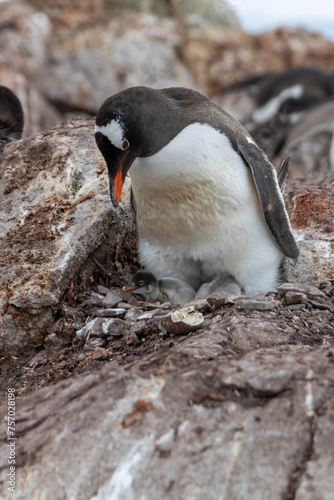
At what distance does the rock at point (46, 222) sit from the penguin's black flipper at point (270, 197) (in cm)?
90

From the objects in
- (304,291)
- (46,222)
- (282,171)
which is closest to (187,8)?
(282,171)

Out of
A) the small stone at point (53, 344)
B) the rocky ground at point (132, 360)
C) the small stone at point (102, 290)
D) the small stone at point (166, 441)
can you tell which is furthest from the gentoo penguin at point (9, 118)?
the small stone at point (166, 441)

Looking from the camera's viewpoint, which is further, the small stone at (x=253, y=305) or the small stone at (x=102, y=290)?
the small stone at (x=102, y=290)

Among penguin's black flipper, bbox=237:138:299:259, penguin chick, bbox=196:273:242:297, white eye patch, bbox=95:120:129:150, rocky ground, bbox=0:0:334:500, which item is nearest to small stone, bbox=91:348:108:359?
rocky ground, bbox=0:0:334:500

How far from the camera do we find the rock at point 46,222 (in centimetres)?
305

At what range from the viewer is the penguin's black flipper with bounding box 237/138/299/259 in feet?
11.1

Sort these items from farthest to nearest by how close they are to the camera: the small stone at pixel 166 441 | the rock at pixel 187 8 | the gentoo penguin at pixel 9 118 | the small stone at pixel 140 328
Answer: the rock at pixel 187 8, the gentoo penguin at pixel 9 118, the small stone at pixel 140 328, the small stone at pixel 166 441

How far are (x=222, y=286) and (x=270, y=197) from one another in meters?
0.62

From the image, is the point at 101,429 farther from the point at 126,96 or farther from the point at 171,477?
the point at 126,96

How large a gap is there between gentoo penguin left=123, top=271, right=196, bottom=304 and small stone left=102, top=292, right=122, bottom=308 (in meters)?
0.15

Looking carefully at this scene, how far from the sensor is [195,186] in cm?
328

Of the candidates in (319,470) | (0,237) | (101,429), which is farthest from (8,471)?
(0,237)

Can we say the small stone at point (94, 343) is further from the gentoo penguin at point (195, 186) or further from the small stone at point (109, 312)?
the gentoo penguin at point (195, 186)

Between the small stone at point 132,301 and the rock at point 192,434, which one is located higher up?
the small stone at point 132,301
